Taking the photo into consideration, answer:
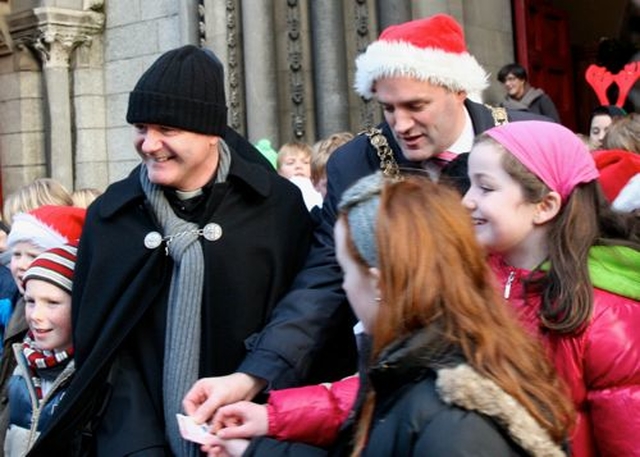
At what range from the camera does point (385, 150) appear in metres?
3.18

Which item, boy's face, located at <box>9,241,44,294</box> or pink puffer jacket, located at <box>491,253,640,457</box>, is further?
boy's face, located at <box>9,241,44,294</box>

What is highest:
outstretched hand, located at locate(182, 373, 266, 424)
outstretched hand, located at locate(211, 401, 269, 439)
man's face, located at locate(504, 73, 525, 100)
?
man's face, located at locate(504, 73, 525, 100)

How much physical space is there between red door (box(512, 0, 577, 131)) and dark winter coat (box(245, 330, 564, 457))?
7.44m

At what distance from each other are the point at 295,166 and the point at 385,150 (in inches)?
142

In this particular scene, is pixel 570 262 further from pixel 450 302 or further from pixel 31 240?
pixel 31 240

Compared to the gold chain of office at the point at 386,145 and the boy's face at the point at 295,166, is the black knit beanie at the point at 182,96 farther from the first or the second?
the boy's face at the point at 295,166

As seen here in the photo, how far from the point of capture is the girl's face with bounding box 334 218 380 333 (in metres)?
1.97

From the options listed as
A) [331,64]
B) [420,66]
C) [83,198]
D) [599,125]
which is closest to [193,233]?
[420,66]

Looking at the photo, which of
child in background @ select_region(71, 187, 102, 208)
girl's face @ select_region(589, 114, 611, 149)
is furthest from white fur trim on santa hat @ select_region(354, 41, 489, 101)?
girl's face @ select_region(589, 114, 611, 149)

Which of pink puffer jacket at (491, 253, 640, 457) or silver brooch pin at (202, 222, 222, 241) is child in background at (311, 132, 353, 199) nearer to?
silver brooch pin at (202, 222, 222, 241)

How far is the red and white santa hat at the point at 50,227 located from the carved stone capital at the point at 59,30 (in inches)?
252

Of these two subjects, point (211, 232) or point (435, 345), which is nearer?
point (435, 345)

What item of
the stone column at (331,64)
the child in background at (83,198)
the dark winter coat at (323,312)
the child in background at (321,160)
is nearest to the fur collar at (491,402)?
the dark winter coat at (323,312)

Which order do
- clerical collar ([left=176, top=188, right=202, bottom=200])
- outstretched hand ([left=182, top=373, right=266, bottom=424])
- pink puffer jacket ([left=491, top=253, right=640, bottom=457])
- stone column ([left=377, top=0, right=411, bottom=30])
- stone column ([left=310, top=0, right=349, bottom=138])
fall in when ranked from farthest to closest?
1. stone column ([left=310, top=0, right=349, bottom=138])
2. stone column ([left=377, top=0, right=411, bottom=30])
3. clerical collar ([left=176, top=188, right=202, bottom=200])
4. outstretched hand ([left=182, top=373, right=266, bottom=424])
5. pink puffer jacket ([left=491, top=253, right=640, bottom=457])
